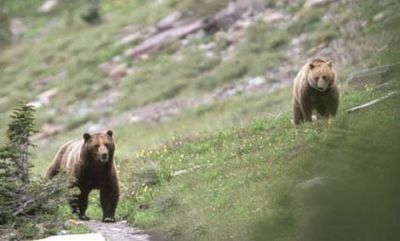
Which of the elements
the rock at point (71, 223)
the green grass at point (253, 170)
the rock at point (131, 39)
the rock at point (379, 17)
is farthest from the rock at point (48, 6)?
the rock at point (71, 223)

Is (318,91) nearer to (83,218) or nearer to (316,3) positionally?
(83,218)

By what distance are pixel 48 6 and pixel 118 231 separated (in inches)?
1722

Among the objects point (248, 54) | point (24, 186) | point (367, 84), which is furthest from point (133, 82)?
point (24, 186)

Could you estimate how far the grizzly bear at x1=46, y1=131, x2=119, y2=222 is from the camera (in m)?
15.2

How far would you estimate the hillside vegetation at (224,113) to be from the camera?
11633 millimetres

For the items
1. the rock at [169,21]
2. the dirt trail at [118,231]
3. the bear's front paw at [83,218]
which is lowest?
the dirt trail at [118,231]

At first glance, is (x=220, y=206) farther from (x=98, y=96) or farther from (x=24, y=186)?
(x=98, y=96)

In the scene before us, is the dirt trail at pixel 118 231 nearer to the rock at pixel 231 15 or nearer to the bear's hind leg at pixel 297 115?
the bear's hind leg at pixel 297 115

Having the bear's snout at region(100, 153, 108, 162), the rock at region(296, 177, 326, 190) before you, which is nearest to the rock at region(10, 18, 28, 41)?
the bear's snout at region(100, 153, 108, 162)

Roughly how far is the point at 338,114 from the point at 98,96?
800 inches

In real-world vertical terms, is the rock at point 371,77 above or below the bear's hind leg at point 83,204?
above

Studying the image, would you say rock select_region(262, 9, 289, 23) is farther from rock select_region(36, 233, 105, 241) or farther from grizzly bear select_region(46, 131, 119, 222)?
rock select_region(36, 233, 105, 241)

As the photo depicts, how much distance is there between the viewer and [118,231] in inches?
590

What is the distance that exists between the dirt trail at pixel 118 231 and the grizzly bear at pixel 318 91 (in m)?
4.00
